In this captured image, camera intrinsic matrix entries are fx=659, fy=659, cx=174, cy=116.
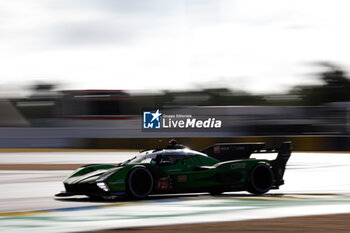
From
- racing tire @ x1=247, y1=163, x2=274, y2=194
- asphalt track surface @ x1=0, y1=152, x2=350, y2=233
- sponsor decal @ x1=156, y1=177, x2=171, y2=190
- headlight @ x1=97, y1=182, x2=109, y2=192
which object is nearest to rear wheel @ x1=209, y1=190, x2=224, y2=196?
asphalt track surface @ x1=0, y1=152, x2=350, y2=233

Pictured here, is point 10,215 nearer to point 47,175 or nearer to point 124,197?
point 124,197

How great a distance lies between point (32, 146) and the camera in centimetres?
3453

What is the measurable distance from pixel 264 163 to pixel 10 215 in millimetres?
4565

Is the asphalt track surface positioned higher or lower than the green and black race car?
lower

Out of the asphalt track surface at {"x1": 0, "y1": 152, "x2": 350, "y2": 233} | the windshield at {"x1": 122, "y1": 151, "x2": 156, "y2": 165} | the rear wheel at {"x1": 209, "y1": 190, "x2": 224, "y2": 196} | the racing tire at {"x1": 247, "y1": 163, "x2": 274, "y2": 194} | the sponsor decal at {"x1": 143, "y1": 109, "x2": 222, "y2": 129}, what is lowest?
the asphalt track surface at {"x1": 0, "y1": 152, "x2": 350, "y2": 233}

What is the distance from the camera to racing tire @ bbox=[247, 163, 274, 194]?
10891mm

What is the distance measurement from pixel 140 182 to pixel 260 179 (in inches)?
89.8

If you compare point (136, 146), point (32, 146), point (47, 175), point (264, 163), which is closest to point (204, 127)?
point (136, 146)

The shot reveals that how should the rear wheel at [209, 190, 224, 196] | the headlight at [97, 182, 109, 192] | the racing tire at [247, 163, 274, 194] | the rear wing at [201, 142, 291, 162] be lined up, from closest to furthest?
1. the headlight at [97, 182, 109, 192]
2. the rear wheel at [209, 190, 224, 196]
3. the racing tire at [247, 163, 274, 194]
4. the rear wing at [201, 142, 291, 162]

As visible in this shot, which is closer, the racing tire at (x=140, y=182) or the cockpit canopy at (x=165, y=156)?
the racing tire at (x=140, y=182)

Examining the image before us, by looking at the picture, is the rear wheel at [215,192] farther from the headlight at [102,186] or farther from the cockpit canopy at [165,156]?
the headlight at [102,186]

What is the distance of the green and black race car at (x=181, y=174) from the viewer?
9.68 meters

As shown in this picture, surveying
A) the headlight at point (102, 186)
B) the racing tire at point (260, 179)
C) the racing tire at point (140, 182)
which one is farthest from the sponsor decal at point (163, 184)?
the racing tire at point (260, 179)

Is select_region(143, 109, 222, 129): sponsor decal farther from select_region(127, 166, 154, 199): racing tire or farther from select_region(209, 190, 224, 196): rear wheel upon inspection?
select_region(127, 166, 154, 199): racing tire
